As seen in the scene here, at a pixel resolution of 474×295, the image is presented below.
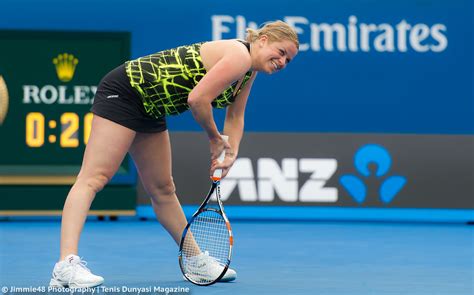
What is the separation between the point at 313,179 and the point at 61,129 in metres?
1.99

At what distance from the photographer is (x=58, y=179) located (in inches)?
320

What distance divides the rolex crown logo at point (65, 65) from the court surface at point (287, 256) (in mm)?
1125

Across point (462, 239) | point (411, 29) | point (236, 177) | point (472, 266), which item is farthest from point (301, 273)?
point (411, 29)

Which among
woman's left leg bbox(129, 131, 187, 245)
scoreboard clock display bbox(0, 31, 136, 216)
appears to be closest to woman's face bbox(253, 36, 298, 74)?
woman's left leg bbox(129, 131, 187, 245)

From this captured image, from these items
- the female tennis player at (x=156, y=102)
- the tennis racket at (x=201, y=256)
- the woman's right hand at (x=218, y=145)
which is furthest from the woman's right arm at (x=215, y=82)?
the tennis racket at (x=201, y=256)

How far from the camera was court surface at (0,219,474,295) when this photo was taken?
476cm

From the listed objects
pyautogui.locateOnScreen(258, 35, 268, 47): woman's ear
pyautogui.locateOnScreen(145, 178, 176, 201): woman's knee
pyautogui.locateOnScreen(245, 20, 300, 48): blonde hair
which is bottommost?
pyautogui.locateOnScreen(145, 178, 176, 201): woman's knee

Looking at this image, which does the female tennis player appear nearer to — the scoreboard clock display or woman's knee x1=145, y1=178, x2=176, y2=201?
woman's knee x1=145, y1=178, x2=176, y2=201

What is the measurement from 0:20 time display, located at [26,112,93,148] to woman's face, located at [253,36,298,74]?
3.93 meters

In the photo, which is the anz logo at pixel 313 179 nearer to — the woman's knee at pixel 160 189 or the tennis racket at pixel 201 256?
the tennis racket at pixel 201 256

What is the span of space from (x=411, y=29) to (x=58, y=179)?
9.79 ft

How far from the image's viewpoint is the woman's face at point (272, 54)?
14.6 ft

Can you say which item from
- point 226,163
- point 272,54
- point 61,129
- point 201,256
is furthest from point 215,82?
point 61,129

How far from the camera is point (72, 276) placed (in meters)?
4.27
